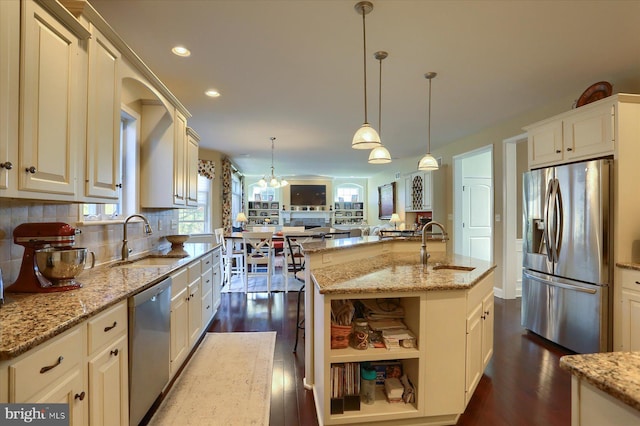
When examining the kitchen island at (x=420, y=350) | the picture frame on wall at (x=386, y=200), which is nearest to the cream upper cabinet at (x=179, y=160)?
the kitchen island at (x=420, y=350)

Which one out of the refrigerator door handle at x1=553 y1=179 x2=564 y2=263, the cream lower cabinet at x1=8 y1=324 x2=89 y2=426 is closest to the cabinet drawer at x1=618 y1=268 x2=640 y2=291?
the refrigerator door handle at x1=553 y1=179 x2=564 y2=263

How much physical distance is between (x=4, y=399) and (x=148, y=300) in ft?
2.80

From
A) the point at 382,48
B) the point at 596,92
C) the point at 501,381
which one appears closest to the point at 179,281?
the point at 382,48

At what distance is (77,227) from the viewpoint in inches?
80.4

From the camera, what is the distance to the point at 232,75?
2.91 metres

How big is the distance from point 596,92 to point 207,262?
4.06 meters

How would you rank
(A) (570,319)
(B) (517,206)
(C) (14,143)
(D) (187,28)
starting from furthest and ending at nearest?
(B) (517,206) → (A) (570,319) → (D) (187,28) → (C) (14,143)

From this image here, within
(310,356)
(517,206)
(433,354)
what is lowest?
(310,356)

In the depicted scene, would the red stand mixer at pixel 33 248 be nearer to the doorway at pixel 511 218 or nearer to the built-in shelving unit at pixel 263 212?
the doorway at pixel 511 218

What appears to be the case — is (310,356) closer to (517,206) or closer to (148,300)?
(148,300)

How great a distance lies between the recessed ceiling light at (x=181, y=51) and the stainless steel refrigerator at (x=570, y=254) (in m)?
3.43

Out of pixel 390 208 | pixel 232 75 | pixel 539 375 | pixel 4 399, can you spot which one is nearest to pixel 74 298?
pixel 4 399

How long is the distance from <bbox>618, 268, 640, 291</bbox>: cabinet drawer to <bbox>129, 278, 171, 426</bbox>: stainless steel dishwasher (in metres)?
3.48

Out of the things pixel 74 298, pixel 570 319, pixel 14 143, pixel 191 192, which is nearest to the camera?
pixel 14 143
